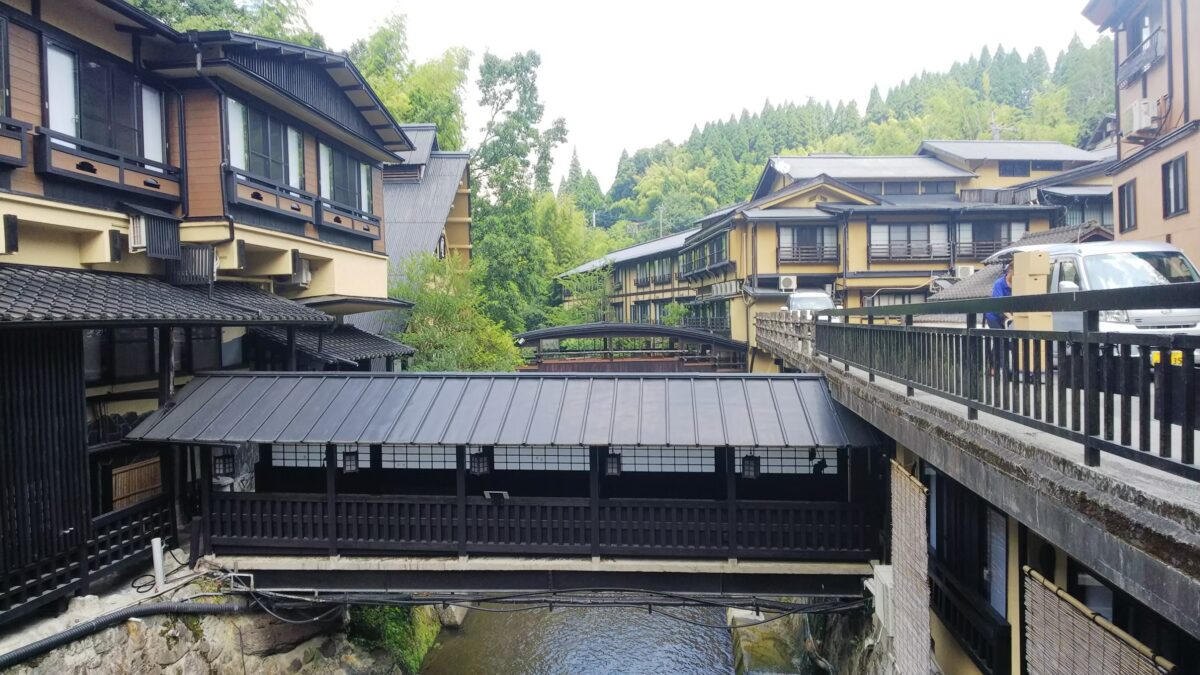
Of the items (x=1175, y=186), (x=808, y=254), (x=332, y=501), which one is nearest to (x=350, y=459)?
(x=332, y=501)

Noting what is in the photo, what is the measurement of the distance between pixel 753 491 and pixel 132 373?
10988 mm

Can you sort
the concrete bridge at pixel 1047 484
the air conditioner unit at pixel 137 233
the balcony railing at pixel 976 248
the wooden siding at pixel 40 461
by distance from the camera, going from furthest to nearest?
the balcony railing at pixel 976 248, the air conditioner unit at pixel 137 233, the wooden siding at pixel 40 461, the concrete bridge at pixel 1047 484

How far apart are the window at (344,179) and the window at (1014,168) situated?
38409 millimetres

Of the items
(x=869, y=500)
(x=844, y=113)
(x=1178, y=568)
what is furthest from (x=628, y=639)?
(x=844, y=113)

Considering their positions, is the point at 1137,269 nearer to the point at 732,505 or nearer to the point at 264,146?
the point at 732,505

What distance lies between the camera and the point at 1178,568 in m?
3.02

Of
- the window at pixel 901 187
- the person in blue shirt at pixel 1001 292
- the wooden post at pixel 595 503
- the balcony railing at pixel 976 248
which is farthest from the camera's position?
the window at pixel 901 187

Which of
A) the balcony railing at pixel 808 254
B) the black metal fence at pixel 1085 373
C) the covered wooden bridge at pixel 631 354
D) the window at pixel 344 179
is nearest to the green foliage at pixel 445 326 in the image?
the covered wooden bridge at pixel 631 354

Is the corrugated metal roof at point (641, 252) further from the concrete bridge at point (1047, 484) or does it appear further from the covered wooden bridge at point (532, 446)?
the concrete bridge at point (1047, 484)

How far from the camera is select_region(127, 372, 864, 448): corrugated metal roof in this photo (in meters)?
10.1

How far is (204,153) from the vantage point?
12.5 metres

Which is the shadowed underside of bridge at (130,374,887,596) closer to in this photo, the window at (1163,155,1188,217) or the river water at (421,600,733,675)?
the river water at (421,600,733,675)

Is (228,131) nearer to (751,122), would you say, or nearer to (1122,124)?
(1122,124)

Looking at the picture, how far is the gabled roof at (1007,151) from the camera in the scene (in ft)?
136
